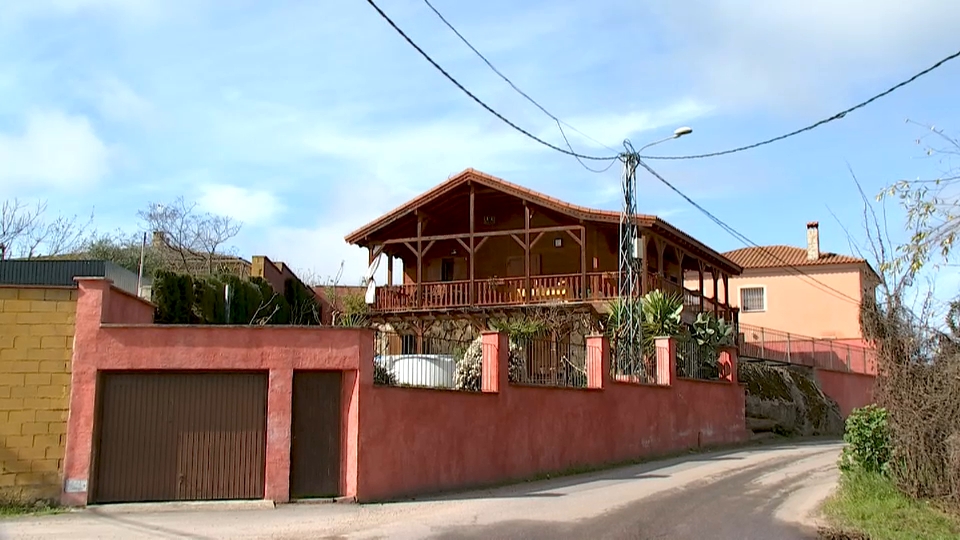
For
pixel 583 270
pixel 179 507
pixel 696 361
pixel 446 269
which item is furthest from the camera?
pixel 446 269

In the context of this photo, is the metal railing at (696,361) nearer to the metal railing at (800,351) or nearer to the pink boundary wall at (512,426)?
the pink boundary wall at (512,426)

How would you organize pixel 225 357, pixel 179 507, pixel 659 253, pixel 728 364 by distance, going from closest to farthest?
pixel 179 507 → pixel 225 357 → pixel 728 364 → pixel 659 253

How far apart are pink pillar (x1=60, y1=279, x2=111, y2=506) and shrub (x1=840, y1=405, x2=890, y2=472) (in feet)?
34.5

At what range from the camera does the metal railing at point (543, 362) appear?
16.9m

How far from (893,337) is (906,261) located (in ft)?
6.28

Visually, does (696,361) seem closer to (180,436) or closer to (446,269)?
(446,269)

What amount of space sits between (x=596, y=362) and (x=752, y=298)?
2611 centimetres

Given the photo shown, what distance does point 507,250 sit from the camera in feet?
104

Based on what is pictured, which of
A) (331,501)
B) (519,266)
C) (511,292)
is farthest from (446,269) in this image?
(331,501)

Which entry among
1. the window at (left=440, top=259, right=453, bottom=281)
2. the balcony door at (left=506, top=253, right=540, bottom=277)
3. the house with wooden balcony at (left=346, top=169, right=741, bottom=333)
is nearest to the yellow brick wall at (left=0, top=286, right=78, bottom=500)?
the house with wooden balcony at (left=346, top=169, right=741, bottom=333)

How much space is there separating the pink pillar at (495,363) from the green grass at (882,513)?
5.46 m

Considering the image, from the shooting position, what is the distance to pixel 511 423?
1560cm

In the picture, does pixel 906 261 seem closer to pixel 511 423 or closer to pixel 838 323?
pixel 511 423

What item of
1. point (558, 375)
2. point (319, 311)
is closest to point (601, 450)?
point (558, 375)
